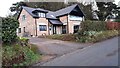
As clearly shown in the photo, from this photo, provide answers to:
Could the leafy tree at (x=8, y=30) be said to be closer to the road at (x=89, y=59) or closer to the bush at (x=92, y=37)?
the road at (x=89, y=59)

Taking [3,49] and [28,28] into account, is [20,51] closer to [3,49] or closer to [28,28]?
[3,49]

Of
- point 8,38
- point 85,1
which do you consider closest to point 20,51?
point 8,38

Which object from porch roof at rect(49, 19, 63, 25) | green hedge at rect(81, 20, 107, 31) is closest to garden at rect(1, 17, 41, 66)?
green hedge at rect(81, 20, 107, 31)

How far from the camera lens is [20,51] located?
14414mm

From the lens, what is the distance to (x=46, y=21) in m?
41.0

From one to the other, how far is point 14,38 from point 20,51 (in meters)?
2.56

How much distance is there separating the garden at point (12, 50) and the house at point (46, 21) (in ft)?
69.8

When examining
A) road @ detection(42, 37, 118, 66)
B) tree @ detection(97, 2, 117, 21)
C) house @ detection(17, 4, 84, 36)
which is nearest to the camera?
road @ detection(42, 37, 118, 66)

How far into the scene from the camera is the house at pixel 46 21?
1539 inches

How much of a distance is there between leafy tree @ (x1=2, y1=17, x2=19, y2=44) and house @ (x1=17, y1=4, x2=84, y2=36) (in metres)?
22.0

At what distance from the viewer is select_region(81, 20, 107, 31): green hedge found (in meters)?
27.5

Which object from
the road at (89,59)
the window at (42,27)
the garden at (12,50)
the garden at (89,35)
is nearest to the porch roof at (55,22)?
the window at (42,27)

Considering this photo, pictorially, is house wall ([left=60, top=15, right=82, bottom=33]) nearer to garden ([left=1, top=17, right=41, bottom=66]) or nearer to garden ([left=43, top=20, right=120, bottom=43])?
garden ([left=43, top=20, right=120, bottom=43])

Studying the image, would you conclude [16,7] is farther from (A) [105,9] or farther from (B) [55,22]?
(A) [105,9]
